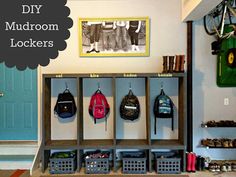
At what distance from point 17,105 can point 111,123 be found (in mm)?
1781

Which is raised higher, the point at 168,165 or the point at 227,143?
the point at 227,143

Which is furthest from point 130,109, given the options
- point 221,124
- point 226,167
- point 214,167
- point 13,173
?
point 13,173

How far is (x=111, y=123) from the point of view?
4.66 m

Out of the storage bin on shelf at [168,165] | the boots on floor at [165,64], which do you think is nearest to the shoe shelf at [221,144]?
the storage bin on shelf at [168,165]

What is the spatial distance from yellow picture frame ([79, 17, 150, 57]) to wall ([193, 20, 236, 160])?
0.87 metres

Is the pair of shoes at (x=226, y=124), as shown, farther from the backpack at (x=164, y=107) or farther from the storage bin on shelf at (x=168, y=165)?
the storage bin on shelf at (x=168, y=165)

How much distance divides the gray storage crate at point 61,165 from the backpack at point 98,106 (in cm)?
78

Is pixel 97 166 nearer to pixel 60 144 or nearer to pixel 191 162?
pixel 60 144

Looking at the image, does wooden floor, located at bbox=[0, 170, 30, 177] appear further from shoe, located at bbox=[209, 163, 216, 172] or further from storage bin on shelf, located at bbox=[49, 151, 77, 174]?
shoe, located at bbox=[209, 163, 216, 172]

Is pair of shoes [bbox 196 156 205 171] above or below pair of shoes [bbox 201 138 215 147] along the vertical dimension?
below

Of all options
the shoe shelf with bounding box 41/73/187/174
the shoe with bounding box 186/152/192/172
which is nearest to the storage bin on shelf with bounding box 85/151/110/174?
the shoe shelf with bounding box 41/73/187/174

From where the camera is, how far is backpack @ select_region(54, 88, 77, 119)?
4430 millimetres

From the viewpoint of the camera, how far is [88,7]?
15.1 ft

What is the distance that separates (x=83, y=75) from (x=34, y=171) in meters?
1.66
